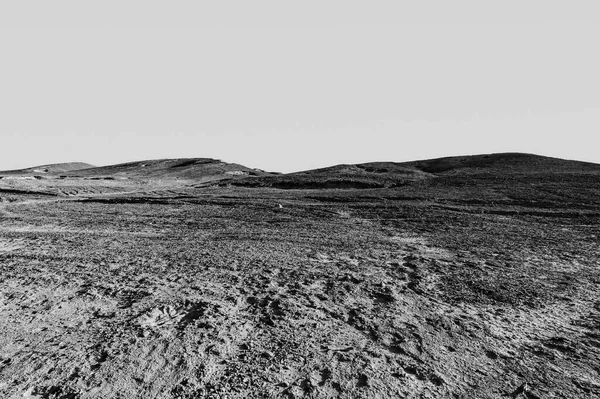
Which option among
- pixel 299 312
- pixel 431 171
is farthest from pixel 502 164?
pixel 299 312

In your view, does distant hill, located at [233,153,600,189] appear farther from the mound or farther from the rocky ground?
the rocky ground

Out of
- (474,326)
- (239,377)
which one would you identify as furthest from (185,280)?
(474,326)

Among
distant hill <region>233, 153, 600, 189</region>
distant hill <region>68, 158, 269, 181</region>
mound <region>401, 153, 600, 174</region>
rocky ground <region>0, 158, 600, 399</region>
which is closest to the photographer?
rocky ground <region>0, 158, 600, 399</region>

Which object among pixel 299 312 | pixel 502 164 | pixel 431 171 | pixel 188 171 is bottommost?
pixel 299 312

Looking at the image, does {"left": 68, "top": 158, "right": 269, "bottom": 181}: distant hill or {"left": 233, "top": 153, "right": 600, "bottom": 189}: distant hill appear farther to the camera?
{"left": 68, "top": 158, "right": 269, "bottom": 181}: distant hill

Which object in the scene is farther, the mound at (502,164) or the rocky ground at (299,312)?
the mound at (502,164)

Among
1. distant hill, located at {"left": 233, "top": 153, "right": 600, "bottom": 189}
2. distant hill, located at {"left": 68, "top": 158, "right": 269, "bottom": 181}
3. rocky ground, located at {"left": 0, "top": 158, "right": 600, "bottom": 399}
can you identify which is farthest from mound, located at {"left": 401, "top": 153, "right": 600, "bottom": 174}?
rocky ground, located at {"left": 0, "top": 158, "right": 600, "bottom": 399}

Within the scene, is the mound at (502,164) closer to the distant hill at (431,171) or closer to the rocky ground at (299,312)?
the distant hill at (431,171)

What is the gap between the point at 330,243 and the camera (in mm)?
11188

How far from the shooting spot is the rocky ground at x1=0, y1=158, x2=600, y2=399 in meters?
4.18

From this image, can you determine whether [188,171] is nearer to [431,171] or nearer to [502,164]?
[431,171]

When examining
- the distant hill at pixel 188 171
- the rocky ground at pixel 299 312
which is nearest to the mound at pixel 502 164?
the distant hill at pixel 188 171

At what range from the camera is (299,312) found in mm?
5969

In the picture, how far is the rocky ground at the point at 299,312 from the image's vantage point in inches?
165
